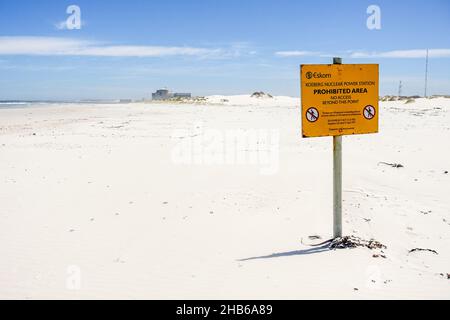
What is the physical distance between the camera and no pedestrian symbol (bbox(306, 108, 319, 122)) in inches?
187

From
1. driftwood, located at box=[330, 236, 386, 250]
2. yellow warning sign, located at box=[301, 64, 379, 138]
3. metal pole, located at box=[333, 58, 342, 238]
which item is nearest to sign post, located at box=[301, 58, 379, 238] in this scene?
yellow warning sign, located at box=[301, 64, 379, 138]

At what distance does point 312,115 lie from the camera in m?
4.77

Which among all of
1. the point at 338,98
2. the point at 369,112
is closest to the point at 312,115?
the point at 338,98

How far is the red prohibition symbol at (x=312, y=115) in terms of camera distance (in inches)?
187

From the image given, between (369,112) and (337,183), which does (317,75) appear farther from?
(337,183)

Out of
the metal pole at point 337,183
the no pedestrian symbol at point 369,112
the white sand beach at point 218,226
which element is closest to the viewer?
the white sand beach at point 218,226

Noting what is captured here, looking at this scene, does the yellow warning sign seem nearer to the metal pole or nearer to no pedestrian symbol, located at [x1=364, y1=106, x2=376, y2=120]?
no pedestrian symbol, located at [x1=364, y1=106, x2=376, y2=120]

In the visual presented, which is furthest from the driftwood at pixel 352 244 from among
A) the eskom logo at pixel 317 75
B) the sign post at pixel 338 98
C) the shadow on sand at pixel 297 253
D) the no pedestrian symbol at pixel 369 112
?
the eskom logo at pixel 317 75

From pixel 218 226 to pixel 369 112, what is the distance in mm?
2863

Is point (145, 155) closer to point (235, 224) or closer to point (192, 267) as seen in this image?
point (235, 224)

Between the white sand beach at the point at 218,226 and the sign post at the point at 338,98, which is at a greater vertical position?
the sign post at the point at 338,98

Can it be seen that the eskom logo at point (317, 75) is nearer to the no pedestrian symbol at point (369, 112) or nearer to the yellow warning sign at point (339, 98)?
the yellow warning sign at point (339, 98)
